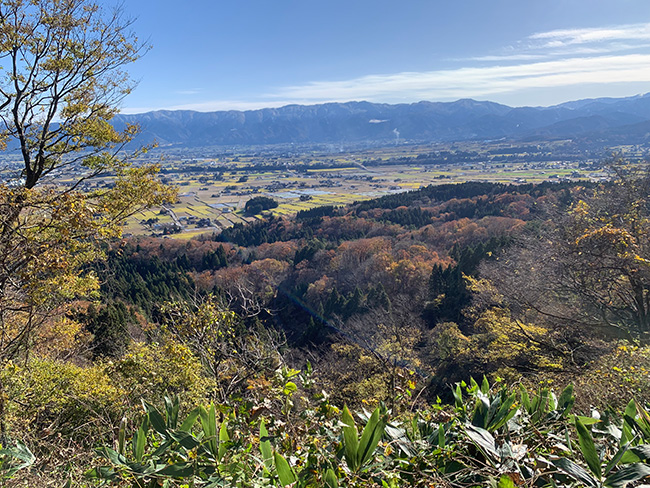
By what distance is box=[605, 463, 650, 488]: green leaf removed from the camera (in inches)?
54.1

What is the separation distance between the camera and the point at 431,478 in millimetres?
1741

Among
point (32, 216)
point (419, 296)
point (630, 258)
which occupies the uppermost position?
point (32, 216)

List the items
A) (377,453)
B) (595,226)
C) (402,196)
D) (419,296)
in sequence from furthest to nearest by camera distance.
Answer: (402,196) → (419,296) → (595,226) → (377,453)

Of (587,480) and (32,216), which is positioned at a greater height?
(32,216)

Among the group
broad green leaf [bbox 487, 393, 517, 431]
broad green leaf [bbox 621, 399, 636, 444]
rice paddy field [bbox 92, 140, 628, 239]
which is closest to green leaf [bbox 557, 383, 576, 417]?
broad green leaf [bbox 621, 399, 636, 444]

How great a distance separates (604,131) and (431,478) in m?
195

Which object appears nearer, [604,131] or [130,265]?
[130,265]

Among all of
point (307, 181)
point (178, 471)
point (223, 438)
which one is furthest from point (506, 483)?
point (307, 181)

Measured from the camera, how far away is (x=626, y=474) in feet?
4.59

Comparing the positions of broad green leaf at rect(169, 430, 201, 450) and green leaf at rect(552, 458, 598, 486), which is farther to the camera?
broad green leaf at rect(169, 430, 201, 450)

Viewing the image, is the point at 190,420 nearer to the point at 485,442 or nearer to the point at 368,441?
the point at 368,441

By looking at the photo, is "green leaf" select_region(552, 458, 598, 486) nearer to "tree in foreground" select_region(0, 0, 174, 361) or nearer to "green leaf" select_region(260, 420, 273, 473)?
"green leaf" select_region(260, 420, 273, 473)

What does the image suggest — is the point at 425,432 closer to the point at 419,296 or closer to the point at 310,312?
the point at 419,296

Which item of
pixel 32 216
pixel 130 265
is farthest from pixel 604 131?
pixel 32 216
